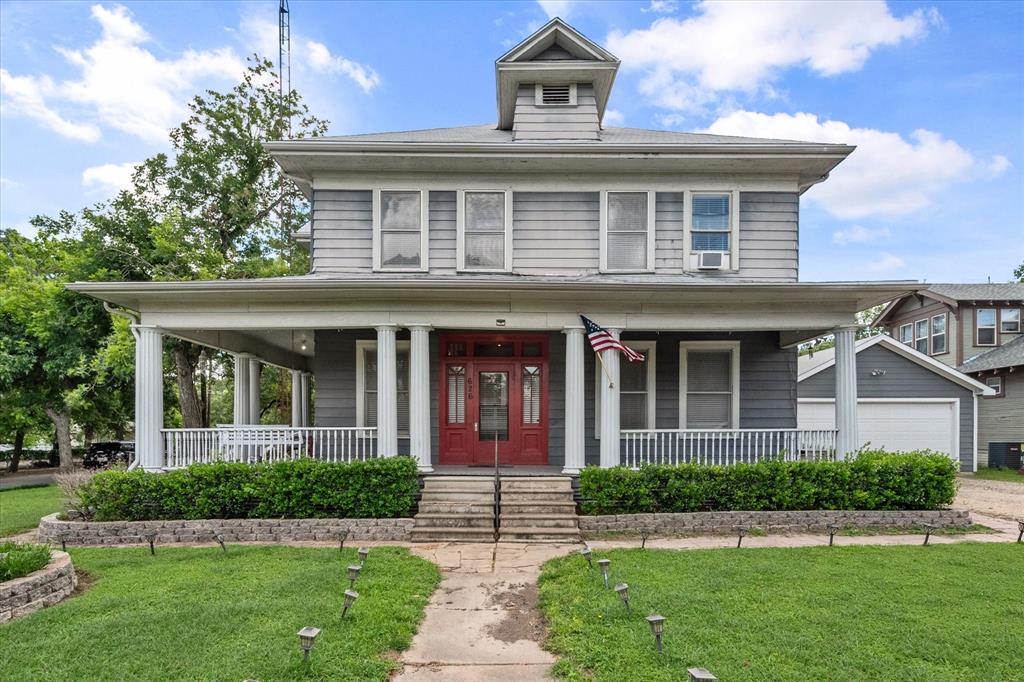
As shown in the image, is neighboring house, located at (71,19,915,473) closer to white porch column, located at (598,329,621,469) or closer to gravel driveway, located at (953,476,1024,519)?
white porch column, located at (598,329,621,469)

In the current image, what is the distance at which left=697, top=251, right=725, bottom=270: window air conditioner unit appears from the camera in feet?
32.4

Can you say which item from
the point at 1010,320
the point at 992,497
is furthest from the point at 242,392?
the point at 1010,320

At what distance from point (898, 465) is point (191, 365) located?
19224mm

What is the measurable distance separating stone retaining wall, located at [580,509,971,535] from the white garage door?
288 inches

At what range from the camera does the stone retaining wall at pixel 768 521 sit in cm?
791

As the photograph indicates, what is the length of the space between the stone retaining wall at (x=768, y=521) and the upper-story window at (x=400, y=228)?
18.5 feet

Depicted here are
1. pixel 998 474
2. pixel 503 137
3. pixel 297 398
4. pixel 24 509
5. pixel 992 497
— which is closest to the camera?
pixel 503 137

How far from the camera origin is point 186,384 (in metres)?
17.1

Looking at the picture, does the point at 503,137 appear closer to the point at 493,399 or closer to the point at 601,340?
the point at 601,340

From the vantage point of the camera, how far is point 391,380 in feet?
27.7

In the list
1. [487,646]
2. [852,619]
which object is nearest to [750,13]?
[852,619]

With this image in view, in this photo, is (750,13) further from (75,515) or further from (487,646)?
(75,515)

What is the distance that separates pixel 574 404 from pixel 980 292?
68.6 feet

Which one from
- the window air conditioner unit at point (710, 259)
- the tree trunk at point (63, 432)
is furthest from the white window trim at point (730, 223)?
the tree trunk at point (63, 432)
